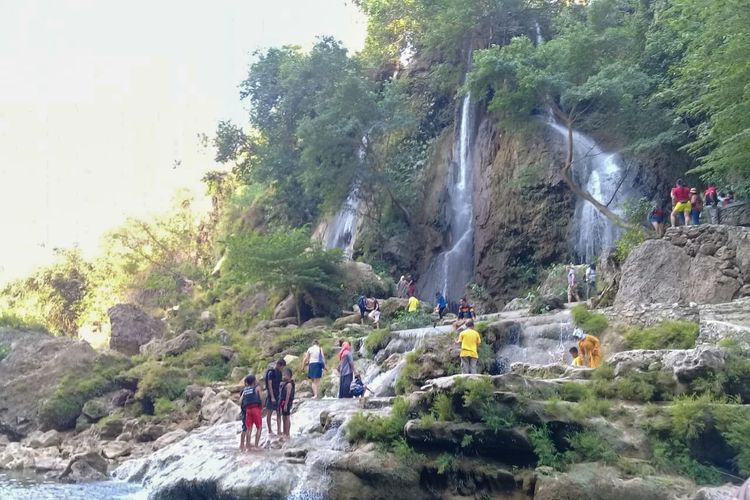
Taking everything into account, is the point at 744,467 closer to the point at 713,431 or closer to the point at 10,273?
the point at 713,431

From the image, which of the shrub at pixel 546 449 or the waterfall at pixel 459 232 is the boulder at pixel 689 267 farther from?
the waterfall at pixel 459 232

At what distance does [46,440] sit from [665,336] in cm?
1839

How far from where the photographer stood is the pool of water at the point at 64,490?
47.6 feet

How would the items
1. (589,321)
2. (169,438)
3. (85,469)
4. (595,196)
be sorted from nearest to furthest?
(85,469)
(589,321)
(169,438)
(595,196)

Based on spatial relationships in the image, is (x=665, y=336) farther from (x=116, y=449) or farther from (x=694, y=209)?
(x=116, y=449)

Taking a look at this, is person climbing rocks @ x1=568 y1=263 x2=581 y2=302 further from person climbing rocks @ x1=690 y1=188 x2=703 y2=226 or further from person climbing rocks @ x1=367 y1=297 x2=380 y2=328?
person climbing rocks @ x1=367 y1=297 x2=380 y2=328

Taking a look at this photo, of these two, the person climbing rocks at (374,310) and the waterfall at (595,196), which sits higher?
the waterfall at (595,196)

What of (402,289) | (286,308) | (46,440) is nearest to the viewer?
(46,440)

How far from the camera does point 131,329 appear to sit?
32.1 m

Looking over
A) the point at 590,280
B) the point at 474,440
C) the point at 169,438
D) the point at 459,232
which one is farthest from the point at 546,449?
the point at 459,232

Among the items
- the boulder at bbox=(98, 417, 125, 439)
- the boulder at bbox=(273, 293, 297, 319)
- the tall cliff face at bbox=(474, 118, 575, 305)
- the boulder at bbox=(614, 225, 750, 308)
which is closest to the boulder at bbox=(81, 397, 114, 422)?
the boulder at bbox=(98, 417, 125, 439)

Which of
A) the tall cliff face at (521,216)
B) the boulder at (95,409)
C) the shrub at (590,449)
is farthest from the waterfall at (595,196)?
the boulder at (95,409)

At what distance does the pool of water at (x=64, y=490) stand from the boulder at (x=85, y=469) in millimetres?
410

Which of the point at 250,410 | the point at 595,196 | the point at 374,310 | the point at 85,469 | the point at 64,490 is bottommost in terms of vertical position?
the point at 64,490
